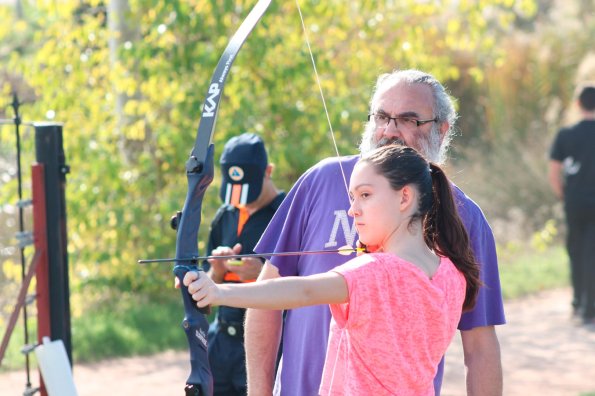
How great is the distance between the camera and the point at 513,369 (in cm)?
764

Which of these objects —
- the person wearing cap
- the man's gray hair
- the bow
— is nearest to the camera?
the bow

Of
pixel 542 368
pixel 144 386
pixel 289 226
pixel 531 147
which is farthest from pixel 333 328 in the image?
pixel 531 147

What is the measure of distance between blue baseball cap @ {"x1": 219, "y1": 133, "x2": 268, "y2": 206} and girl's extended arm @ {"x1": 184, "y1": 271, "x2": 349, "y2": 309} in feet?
7.37

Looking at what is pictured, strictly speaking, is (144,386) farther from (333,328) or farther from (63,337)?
(333,328)

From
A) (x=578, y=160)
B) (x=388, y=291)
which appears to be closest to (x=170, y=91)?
(x=578, y=160)

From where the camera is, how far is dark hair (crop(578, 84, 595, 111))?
8.58 m

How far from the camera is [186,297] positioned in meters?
2.73

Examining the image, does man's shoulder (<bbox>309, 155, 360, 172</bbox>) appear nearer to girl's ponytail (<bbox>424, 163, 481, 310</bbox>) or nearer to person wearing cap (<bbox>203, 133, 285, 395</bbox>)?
girl's ponytail (<bbox>424, 163, 481, 310</bbox>)

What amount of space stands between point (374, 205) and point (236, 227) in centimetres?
214

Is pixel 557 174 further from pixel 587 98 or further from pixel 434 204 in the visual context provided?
pixel 434 204

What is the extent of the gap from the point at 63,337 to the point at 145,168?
13.3 feet

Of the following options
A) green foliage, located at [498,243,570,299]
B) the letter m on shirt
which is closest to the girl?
the letter m on shirt

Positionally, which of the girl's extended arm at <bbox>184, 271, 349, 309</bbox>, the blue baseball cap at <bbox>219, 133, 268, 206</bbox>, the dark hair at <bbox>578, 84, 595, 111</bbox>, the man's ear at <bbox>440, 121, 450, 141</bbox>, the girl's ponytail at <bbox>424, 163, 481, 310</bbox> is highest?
the dark hair at <bbox>578, 84, 595, 111</bbox>

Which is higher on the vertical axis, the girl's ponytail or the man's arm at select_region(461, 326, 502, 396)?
the girl's ponytail
